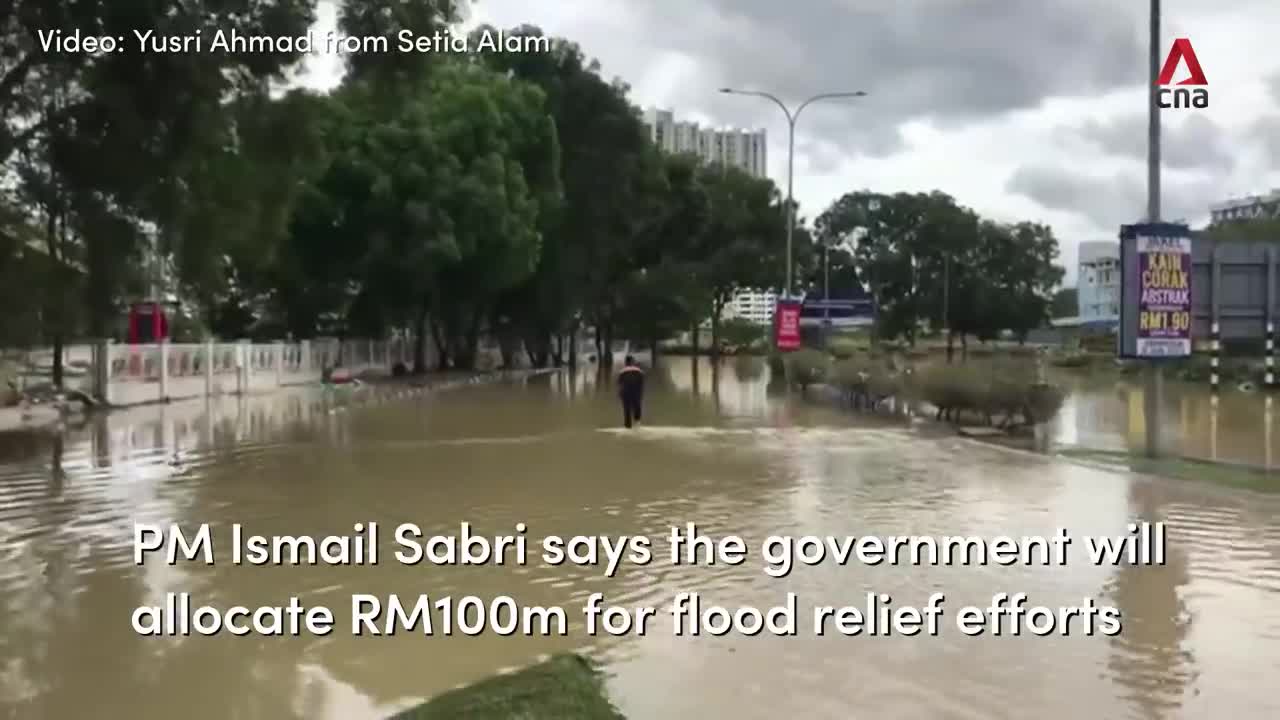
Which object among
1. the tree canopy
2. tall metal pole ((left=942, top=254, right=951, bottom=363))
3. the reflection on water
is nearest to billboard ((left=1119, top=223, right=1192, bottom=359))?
the reflection on water

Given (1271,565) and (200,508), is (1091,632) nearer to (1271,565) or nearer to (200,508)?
(1271,565)

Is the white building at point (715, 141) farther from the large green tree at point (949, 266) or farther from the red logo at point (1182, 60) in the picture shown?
the red logo at point (1182, 60)

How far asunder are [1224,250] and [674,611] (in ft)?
45.3

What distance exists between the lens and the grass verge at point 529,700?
5664 mm

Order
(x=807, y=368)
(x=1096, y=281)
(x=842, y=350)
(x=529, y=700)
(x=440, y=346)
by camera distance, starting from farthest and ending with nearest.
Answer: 1. (x=1096, y=281)
2. (x=842, y=350)
3. (x=440, y=346)
4. (x=807, y=368)
5. (x=529, y=700)

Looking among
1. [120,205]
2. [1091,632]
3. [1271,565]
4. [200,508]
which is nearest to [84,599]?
[120,205]

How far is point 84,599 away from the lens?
28.6ft

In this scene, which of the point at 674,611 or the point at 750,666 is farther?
the point at 674,611

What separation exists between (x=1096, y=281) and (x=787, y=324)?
286 feet

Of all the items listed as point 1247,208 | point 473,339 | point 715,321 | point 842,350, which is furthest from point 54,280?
point 1247,208

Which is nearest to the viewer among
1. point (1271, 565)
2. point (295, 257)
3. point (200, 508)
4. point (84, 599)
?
point (84, 599)

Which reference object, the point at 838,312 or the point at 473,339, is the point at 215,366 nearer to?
the point at 473,339

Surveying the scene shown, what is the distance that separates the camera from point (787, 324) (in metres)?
46.7

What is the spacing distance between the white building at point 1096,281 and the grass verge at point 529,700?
364ft
